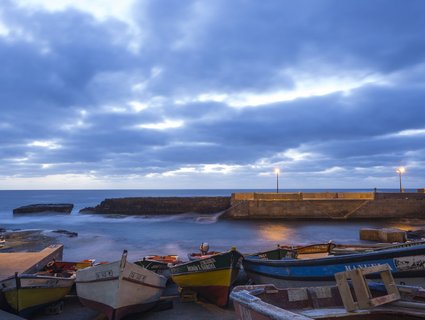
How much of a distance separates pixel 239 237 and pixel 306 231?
6423mm

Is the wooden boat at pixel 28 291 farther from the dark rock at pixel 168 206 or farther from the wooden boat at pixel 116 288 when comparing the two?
the dark rock at pixel 168 206

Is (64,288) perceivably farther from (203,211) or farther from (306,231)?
(203,211)

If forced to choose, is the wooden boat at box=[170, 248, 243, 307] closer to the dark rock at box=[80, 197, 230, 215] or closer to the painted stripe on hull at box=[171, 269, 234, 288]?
the painted stripe on hull at box=[171, 269, 234, 288]

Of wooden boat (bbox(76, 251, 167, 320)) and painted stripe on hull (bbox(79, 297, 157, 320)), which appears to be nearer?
wooden boat (bbox(76, 251, 167, 320))

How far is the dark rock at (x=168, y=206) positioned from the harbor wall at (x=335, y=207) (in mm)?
10382

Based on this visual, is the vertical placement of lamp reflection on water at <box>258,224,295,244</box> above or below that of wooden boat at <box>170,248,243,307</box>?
below

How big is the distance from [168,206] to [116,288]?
1662 inches

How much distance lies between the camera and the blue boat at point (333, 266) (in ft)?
20.8

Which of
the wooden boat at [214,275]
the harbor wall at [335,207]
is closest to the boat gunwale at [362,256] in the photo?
the wooden boat at [214,275]

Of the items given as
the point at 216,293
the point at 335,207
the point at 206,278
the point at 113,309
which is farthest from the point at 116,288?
the point at 335,207

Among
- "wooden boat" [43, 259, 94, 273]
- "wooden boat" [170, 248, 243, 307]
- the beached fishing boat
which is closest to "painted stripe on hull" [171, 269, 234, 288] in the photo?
"wooden boat" [170, 248, 243, 307]

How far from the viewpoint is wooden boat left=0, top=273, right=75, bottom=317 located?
827 cm

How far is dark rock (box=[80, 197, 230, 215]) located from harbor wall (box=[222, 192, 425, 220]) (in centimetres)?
1038

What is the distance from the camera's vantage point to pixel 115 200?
55156mm
